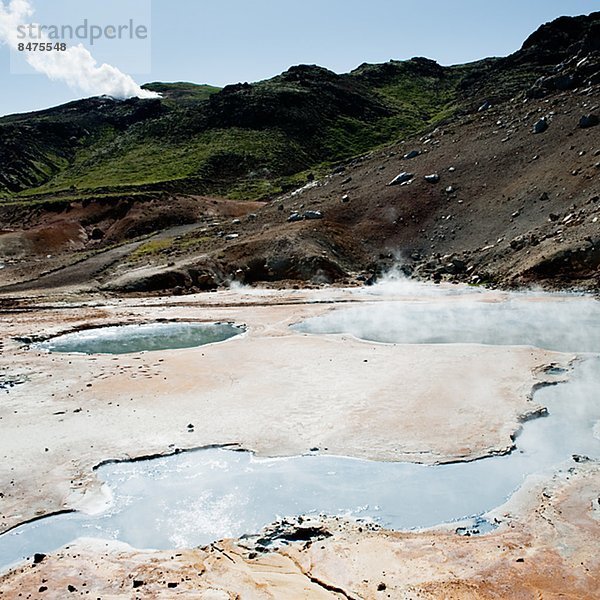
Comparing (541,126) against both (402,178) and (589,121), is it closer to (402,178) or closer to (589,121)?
(589,121)

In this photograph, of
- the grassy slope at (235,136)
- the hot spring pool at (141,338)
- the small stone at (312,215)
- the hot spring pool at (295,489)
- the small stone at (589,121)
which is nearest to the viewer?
the hot spring pool at (295,489)

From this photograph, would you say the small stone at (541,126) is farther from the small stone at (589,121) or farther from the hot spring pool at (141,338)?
the hot spring pool at (141,338)

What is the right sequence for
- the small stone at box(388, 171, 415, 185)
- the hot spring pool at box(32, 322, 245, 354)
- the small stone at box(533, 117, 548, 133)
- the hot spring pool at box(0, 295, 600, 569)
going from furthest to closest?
the small stone at box(388, 171, 415, 185) → the small stone at box(533, 117, 548, 133) → the hot spring pool at box(32, 322, 245, 354) → the hot spring pool at box(0, 295, 600, 569)

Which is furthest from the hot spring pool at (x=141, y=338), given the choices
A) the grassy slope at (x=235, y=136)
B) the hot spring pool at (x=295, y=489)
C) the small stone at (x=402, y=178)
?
the grassy slope at (x=235, y=136)

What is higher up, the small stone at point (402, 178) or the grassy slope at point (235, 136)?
the grassy slope at point (235, 136)

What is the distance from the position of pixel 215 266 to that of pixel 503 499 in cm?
3526

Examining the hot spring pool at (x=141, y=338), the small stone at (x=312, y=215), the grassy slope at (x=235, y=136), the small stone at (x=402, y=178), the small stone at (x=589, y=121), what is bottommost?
the hot spring pool at (x=141, y=338)

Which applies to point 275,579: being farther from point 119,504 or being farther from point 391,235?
point 391,235

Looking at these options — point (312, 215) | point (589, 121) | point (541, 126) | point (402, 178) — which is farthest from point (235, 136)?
point (589, 121)

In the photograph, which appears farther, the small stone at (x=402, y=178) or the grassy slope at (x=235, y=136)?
Result: the grassy slope at (x=235, y=136)

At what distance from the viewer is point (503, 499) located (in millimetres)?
11547

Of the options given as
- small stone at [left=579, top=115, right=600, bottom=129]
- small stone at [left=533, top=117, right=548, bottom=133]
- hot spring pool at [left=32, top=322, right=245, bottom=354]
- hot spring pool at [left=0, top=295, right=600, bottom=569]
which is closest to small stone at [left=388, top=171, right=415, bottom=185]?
small stone at [left=533, top=117, right=548, bottom=133]

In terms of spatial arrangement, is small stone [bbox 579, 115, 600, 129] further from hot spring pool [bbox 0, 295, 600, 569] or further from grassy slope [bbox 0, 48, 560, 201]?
grassy slope [bbox 0, 48, 560, 201]

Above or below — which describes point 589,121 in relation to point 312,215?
above
